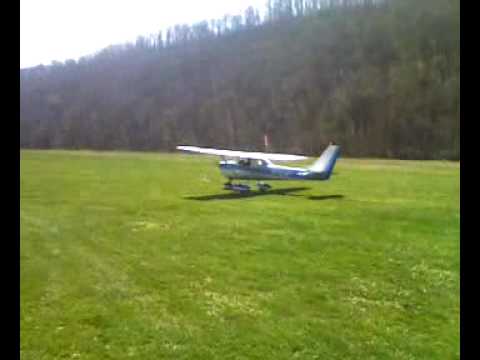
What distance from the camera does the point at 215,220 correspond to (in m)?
4.00

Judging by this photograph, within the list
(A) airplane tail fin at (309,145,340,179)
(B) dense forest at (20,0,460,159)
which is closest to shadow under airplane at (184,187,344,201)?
(A) airplane tail fin at (309,145,340,179)

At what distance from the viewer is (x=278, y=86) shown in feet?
19.5

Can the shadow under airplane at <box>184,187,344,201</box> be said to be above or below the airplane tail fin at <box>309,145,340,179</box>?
below

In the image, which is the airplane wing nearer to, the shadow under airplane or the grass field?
the shadow under airplane

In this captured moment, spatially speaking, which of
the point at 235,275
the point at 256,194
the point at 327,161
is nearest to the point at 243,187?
the point at 256,194

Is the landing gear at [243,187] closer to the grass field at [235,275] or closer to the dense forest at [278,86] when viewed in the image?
Result: the dense forest at [278,86]

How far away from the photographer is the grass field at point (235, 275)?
1646 millimetres

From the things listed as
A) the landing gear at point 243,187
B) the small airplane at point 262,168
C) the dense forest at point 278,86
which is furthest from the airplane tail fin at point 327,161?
the landing gear at point 243,187

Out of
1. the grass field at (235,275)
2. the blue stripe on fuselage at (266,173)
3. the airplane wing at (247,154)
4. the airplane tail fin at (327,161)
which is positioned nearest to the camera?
the grass field at (235,275)

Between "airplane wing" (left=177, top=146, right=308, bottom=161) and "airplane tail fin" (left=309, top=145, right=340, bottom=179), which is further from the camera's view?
"airplane wing" (left=177, top=146, right=308, bottom=161)

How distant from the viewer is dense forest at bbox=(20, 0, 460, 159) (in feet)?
13.6

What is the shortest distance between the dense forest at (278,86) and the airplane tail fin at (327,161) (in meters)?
0.13

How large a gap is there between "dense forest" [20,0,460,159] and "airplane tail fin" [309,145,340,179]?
0.13 metres
